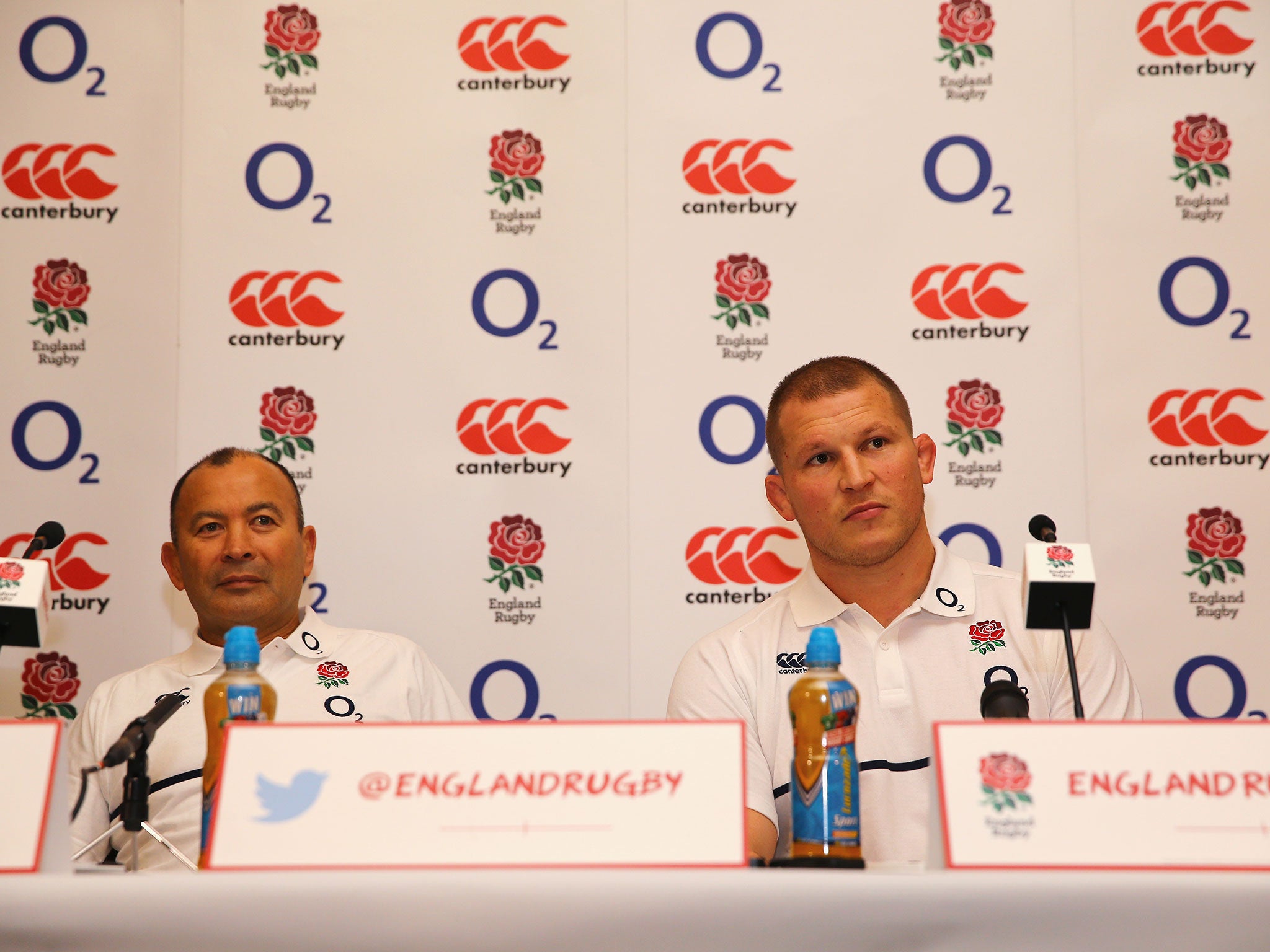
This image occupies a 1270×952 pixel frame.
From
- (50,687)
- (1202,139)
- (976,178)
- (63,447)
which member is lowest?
(50,687)

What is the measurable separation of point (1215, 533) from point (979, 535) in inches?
22.9

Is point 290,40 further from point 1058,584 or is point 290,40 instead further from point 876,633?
point 1058,584

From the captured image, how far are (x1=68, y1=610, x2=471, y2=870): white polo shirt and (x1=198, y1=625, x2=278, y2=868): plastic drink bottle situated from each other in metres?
0.83

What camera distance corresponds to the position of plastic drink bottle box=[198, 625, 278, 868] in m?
1.34

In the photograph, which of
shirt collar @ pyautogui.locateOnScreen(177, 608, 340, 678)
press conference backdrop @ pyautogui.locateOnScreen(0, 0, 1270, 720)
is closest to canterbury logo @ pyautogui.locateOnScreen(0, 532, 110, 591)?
press conference backdrop @ pyautogui.locateOnScreen(0, 0, 1270, 720)

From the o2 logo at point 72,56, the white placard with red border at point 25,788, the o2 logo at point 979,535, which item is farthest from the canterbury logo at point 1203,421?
the o2 logo at point 72,56

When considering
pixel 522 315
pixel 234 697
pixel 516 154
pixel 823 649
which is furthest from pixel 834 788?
pixel 516 154

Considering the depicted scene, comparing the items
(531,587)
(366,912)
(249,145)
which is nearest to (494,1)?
(249,145)

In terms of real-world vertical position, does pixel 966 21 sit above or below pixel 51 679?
above

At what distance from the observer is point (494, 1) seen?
303cm

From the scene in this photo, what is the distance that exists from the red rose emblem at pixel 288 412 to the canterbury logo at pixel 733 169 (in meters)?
1.15

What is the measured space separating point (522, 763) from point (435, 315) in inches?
78.4

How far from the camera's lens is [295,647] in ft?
8.04

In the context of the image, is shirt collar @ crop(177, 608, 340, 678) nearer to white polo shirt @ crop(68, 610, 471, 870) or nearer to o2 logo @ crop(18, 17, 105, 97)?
white polo shirt @ crop(68, 610, 471, 870)
